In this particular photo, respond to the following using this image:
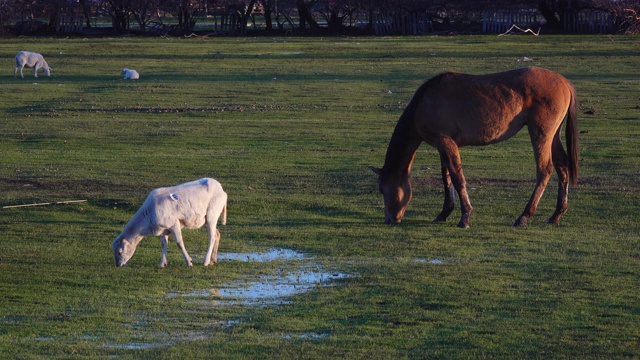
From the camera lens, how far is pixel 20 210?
15.1 meters

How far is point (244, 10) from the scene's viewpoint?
74.1 metres

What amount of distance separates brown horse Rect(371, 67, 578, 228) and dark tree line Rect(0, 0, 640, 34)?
5632cm

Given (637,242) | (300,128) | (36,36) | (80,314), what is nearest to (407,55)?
(300,128)

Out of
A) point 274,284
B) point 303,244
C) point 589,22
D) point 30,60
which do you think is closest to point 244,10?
point 589,22

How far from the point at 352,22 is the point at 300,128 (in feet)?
169

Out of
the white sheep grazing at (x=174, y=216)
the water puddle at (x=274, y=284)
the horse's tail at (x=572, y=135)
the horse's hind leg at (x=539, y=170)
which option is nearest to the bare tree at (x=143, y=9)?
the horse's tail at (x=572, y=135)

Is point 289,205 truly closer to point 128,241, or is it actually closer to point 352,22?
point 128,241

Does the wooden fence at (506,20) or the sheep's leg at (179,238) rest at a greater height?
the wooden fence at (506,20)

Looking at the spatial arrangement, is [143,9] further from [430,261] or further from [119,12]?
[430,261]

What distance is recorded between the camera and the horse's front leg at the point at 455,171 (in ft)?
46.0

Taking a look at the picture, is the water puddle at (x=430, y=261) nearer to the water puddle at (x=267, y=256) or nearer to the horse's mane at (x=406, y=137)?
the water puddle at (x=267, y=256)

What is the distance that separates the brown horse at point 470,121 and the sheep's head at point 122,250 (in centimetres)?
407

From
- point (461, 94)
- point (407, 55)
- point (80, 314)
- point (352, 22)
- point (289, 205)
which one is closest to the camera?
point (80, 314)

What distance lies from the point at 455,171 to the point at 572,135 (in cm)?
171
